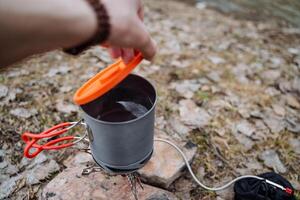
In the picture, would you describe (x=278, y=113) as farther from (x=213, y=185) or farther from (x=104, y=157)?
(x=104, y=157)

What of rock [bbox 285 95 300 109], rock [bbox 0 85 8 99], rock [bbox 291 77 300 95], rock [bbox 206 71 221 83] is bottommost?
rock [bbox 285 95 300 109]

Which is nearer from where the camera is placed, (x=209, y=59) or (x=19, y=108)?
(x=19, y=108)

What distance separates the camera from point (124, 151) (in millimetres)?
1459

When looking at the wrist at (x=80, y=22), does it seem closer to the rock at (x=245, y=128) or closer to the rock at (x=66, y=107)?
the rock at (x=66, y=107)

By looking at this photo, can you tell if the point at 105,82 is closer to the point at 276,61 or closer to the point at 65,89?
the point at 65,89

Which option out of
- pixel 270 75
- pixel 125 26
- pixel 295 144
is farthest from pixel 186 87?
pixel 125 26

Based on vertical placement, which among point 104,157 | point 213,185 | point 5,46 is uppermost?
point 5,46

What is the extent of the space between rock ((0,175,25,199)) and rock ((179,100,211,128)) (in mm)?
1088

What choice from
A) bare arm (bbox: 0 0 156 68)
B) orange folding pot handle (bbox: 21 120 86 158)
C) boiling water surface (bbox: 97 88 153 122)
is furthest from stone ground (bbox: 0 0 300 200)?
bare arm (bbox: 0 0 156 68)

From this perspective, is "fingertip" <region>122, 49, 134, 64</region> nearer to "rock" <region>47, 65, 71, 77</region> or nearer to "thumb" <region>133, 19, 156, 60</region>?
"thumb" <region>133, 19, 156, 60</region>

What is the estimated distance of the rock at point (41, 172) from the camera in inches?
71.7

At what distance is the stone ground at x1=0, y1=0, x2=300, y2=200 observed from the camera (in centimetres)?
181

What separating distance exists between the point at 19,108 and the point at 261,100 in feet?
5.79

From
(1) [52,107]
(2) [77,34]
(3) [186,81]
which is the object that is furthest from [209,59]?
(2) [77,34]
